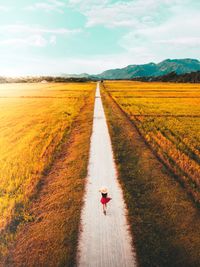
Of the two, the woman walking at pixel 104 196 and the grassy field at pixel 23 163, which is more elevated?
the woman walking at pixel 104 196

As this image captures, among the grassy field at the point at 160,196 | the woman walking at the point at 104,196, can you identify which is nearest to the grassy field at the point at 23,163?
the woman walking at the point at 104,196

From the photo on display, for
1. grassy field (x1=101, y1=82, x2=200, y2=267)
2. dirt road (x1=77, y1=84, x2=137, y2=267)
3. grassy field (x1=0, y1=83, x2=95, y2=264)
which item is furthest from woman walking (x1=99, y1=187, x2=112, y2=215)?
grassy field (x1=0, y1=83, x2=95, y2=264)

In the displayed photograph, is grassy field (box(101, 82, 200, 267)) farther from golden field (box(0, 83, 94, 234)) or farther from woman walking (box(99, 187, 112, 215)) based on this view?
golden field (box(0, 83, 94, 234))

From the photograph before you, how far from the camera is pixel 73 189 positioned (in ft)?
29.4

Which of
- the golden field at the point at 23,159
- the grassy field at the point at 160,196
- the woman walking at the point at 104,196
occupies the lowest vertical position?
the golden field at the point at 23,159

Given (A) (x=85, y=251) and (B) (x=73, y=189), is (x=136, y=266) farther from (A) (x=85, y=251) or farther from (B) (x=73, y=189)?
(B) (x=73, y=189)

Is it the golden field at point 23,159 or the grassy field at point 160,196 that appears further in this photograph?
the golden field at point 23,159

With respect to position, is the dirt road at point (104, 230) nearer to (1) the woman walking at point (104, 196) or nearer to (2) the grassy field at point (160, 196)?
(2) the grassy field at point (160, 196)

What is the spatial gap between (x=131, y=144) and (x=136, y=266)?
380 inches

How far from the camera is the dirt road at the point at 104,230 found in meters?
5.67

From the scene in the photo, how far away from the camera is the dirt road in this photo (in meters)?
5.67

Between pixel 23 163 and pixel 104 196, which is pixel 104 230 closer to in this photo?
pixel 104 196

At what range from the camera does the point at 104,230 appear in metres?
6.63

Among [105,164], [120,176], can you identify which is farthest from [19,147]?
[120,176]
